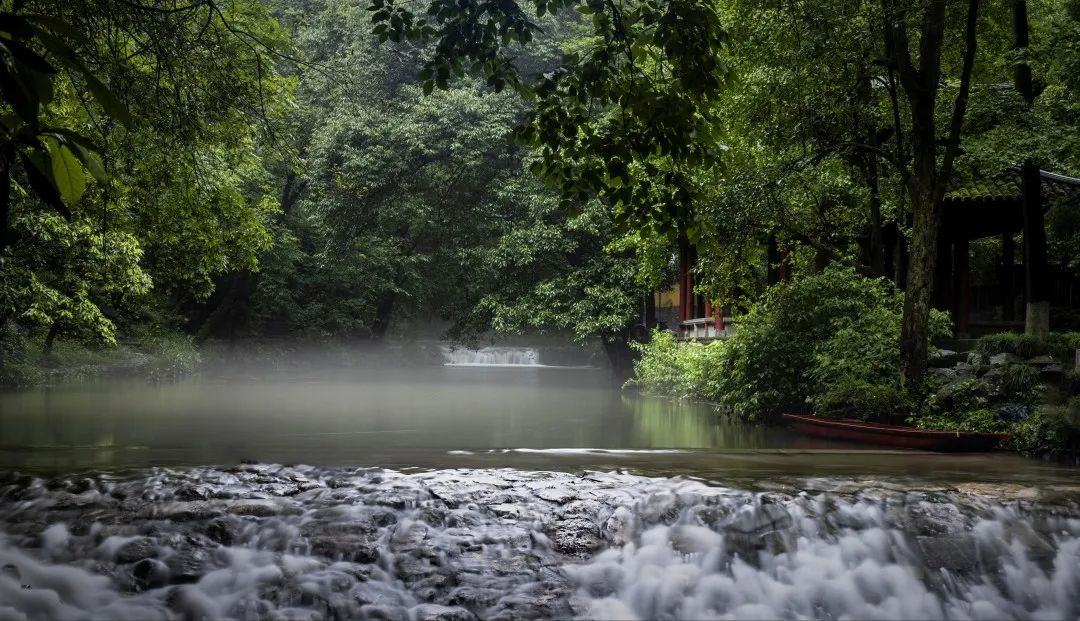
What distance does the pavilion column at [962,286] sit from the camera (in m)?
18.5

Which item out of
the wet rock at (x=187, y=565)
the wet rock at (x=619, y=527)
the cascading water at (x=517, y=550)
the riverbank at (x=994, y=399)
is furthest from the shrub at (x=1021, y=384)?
the wet rock at (x=187, y=565)

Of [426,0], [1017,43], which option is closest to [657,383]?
[1017,43]

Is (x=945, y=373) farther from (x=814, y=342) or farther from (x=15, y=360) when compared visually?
(x=15, y=360)

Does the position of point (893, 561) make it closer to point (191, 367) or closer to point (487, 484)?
point (487, 484)

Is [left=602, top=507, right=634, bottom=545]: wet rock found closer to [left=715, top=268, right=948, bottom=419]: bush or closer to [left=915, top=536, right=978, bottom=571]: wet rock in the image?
[left=915, top=536, right=978, bottom=571]: wet rock

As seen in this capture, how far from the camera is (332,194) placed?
96.5ft

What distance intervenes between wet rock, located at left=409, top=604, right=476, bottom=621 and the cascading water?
0.01 meters

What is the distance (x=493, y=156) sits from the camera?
30.0m

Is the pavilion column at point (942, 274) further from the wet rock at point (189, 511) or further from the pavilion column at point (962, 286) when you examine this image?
the wet rock at point (189, 511)

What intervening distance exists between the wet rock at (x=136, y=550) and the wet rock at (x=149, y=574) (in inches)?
2.9

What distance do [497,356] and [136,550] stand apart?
35.3m

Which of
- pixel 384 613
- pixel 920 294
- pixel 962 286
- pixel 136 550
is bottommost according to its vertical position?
pixel 384 613

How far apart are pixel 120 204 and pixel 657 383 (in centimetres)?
1357

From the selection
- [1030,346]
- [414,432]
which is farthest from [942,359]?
[414,432]
